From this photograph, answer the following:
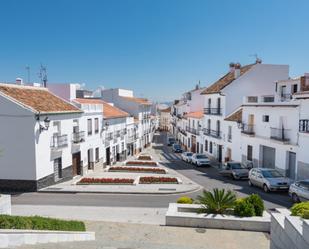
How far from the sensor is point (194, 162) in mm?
35562

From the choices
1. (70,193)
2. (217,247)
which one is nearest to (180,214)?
(217,247)

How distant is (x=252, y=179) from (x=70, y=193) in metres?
13.5

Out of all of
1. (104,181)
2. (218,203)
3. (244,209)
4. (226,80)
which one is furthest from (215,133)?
(244,209)

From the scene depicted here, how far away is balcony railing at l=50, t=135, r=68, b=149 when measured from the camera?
69.7 ft

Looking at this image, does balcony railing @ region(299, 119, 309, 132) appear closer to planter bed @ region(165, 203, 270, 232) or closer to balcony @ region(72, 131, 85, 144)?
planter bed @ region(165, 203, 270, 232)

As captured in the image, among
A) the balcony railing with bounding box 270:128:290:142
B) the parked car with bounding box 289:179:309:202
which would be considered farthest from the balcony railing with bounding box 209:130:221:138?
the parked car with bounding box 289:179:309:202

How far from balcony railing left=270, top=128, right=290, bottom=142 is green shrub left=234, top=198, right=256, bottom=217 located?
13.3m

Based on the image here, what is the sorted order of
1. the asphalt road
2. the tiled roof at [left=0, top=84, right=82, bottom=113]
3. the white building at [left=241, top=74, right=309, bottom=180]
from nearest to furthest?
the asphalt road, the tiled roof at [left=0, top=84, right=82, bottom=113], the white building at [left=241, top=74, right=309, bottom=180]

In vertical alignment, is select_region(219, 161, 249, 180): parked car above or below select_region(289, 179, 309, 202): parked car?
below

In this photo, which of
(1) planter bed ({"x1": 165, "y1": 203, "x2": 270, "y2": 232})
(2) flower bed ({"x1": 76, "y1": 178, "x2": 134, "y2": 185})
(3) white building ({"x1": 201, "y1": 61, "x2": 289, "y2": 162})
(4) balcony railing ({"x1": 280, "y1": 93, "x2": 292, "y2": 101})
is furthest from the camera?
(3) white building ({"x1": 201, "y1": 61, "x2": 289, "y2": 162})

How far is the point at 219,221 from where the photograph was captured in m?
11.7

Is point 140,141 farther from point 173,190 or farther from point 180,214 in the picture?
point 180,214

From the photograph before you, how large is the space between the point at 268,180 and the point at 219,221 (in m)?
10.5

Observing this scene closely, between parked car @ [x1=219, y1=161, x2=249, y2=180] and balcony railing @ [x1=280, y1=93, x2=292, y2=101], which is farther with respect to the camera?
balcony railing @ [x1=280, y1=93, x2=292, y2=101]
